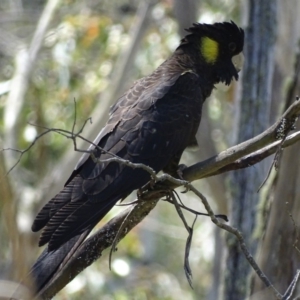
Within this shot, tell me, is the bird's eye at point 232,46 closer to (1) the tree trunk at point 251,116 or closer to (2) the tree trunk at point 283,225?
(2) the tree trunk at point 283,225

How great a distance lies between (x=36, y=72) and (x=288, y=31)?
8.88 ft

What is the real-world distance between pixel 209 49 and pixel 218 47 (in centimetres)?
6

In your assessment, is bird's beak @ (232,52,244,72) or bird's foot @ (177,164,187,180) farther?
bird's beak @ (232,52,244,72)

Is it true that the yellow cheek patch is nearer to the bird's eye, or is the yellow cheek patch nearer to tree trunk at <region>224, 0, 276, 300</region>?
the bird's eye

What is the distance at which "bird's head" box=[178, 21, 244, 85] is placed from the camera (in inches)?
142

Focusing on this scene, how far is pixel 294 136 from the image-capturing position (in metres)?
2.32

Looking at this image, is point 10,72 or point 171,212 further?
point 171,212

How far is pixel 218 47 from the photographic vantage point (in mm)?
3639

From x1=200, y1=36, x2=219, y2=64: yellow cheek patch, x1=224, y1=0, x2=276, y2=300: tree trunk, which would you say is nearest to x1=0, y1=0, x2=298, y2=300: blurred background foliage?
x1=224, y1=0, x2=276, y2=300: tree trunk

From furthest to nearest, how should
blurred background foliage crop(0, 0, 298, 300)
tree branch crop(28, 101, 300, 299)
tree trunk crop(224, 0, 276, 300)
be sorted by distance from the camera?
blurred background foliage crop(0, 0, 298, 300) → tree trunk crop(224, 0, 276, 300) → tree branch crop(28, 101, 300, 299)

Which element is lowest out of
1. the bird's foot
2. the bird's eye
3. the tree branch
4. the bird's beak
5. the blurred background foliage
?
the tree branch

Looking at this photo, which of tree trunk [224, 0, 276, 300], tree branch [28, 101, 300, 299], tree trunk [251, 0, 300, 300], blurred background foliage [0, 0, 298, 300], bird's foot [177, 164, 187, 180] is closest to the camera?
tree branch [28, 101, 300, 299]

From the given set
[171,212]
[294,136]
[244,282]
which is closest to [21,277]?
[294,136]

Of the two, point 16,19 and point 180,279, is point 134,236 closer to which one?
point 180,279
